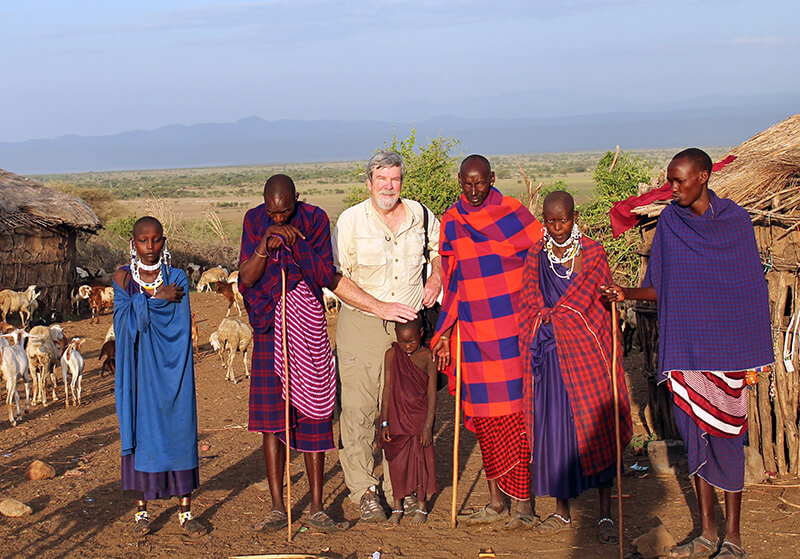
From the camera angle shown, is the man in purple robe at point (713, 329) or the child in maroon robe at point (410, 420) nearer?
the man in purple robe at point (713, 329)

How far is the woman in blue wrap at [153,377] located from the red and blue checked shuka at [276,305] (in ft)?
1.43

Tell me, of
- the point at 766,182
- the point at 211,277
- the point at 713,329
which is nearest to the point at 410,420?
the point at 713,329

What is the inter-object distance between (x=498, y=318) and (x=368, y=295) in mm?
866

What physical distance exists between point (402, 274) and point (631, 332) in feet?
23.2

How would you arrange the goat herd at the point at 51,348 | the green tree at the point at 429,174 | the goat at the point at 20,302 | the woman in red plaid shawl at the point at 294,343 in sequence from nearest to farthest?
1. the woman in red plaid shawl at the point at 294,343
2. the goat herd at the point at 51,348
3. the goat at the point at 20,302
4. the green tree at the point at 429,174

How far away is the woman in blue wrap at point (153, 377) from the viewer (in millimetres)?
5184

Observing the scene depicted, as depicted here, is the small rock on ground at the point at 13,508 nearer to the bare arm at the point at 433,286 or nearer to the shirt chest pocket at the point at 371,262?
the shirt chest pocket at the point at 371,262

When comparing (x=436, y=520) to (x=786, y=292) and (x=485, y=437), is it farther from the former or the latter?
(x=786, y=292)

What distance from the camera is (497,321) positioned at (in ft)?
17.5

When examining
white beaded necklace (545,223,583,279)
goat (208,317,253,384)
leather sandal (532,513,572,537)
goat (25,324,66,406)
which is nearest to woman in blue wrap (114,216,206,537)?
leather sandal (532,513,572,537)

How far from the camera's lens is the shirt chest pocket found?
5574 millimetres

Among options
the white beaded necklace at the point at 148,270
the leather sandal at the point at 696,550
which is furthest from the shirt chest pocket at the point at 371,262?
the leather sandal at the point at 696,550

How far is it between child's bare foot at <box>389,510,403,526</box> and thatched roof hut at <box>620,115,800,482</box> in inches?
105

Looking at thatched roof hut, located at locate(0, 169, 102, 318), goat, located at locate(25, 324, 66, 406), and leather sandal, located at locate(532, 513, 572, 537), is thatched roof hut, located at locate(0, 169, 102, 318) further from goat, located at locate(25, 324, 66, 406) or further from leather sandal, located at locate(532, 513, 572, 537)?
leather sandal, located at locate(532, 513, 572, 537)
